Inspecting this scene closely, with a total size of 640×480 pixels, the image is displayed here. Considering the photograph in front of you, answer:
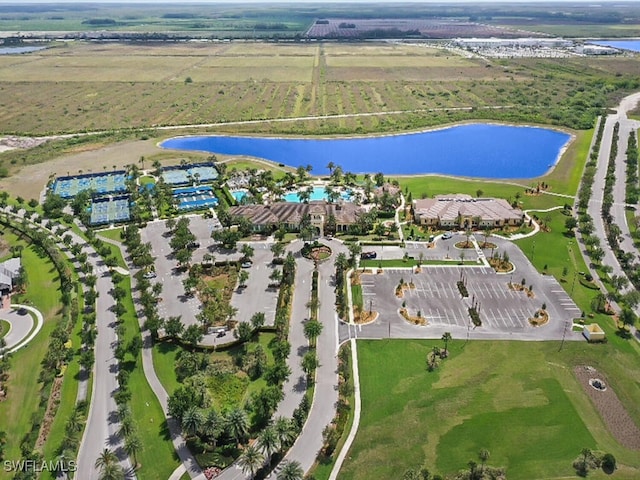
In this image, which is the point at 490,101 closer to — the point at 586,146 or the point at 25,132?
the point at 586,146

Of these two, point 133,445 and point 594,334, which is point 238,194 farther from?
point 594,334

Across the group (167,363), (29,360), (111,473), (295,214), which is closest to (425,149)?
(295,214)

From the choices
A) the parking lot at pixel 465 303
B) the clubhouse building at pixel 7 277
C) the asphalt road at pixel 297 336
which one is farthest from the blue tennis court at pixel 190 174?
the parking lot at pixel 465 303

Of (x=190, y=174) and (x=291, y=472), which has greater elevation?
(x=291, y=472)

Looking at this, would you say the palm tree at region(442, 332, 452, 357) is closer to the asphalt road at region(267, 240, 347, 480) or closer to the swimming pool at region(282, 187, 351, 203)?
the asphalt road at region(267, 240, 347, 480)

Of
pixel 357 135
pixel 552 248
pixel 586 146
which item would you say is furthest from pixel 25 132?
pixel 586 146

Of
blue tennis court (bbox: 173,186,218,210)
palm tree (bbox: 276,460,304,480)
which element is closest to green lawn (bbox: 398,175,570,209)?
blue tennis court (bbox: 173,186,218,210)
